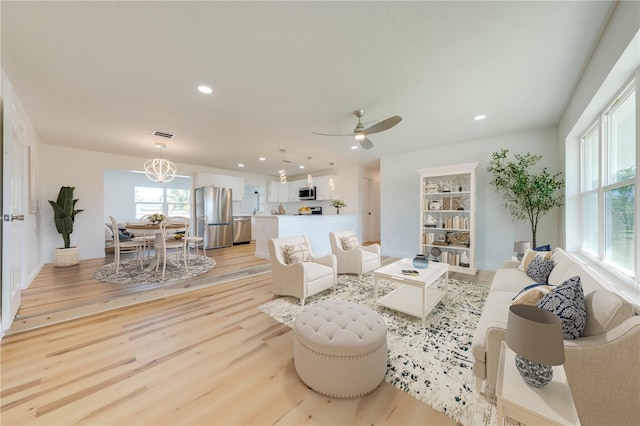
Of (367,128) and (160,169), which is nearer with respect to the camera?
(367,128)

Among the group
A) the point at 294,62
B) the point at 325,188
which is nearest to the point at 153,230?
the point at 294,62

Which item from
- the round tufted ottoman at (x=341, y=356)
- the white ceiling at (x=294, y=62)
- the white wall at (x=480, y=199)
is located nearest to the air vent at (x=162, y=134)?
the white ceiling at (x=294, y=62)

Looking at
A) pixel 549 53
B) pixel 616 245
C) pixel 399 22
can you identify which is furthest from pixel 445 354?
pixel 549 53

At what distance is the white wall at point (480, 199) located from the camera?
13.0 ft

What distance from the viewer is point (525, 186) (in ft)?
12.1

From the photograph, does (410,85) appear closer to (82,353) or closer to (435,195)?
(435,195)

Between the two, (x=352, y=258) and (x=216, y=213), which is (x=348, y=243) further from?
(x=216, y=213)

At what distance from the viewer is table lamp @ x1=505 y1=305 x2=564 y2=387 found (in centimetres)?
85

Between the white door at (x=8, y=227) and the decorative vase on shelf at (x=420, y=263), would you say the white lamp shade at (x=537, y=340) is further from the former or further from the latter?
the white door at (x=8, y=227)

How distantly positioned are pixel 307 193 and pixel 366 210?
81.0 inches

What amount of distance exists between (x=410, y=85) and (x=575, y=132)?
2372 millimetres

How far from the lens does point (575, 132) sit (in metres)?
2.96

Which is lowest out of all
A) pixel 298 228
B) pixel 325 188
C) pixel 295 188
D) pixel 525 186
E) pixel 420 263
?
pixel 420 263

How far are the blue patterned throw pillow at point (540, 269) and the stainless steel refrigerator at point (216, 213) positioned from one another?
702cm
